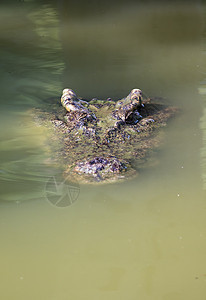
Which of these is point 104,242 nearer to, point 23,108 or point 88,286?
point 88,286

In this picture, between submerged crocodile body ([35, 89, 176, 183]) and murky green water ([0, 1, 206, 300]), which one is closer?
murky green water ([0, 1, 206, 300])

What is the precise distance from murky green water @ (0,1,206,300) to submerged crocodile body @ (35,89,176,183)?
131 millimetres

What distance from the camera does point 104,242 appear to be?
257 cm

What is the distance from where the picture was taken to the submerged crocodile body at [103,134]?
3.31 m

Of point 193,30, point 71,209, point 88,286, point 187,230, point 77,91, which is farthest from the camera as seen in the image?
point 193,30

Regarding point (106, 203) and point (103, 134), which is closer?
point (106, 203)

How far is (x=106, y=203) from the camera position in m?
2.94

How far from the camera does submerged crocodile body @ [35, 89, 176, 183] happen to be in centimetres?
331

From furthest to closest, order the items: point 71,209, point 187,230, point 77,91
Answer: point 77,91 → point 71,209 → point 187,230

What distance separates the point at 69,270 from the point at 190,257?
26.5 inches

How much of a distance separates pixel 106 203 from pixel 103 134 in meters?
1.13

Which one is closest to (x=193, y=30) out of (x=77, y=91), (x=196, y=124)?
(x=77, y=91)

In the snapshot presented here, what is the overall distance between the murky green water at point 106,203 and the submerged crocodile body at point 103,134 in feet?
0.43

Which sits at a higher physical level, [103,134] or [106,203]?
[106,203]
